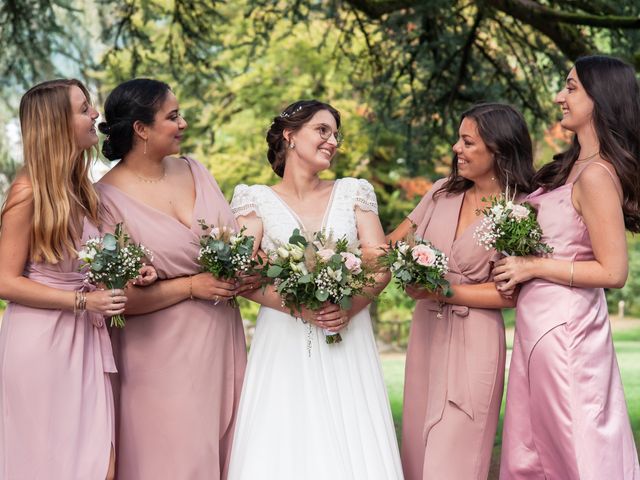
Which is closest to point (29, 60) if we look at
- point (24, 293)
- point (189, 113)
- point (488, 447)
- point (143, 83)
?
point (143, 83)

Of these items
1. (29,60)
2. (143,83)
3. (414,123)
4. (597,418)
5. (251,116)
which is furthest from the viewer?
(251,116)

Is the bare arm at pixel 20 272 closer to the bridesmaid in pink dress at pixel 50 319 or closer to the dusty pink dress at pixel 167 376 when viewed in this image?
the bridesmaid in pink dress at pixel 50 319

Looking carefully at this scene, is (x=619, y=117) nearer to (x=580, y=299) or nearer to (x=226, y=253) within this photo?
(x=580, y=299)

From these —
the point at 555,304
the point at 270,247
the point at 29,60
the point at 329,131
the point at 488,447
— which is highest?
the point at 29,60

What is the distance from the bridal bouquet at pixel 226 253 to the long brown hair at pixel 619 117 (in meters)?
2.01

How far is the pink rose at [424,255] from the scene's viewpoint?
516cm

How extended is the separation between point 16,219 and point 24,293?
393mm

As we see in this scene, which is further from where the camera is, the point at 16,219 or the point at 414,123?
the point at 414,123

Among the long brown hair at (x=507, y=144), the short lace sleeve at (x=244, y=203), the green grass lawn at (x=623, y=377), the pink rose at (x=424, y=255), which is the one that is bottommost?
the green grass lawn at (x=623, y=377)

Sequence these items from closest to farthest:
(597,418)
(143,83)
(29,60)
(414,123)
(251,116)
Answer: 1. (597,418)
2. (143,83)
3. (29,60)
4. (414,123)
5. (251,116)

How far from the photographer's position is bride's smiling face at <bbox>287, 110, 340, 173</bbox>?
5.73 meters

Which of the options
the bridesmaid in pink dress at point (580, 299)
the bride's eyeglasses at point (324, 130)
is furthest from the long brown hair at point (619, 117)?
the bride's eyeglasses at point (324, 130)

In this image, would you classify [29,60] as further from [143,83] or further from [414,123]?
[143,83]

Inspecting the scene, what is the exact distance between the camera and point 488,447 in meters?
5.62
